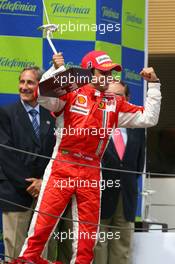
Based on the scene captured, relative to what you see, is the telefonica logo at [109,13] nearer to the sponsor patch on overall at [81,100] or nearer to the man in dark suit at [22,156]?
the man in dark suit at [22,156]

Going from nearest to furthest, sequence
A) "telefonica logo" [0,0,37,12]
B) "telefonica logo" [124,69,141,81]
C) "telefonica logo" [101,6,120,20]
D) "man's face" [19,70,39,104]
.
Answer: "man's face" [19,70,39,104] → "telefonica logo" [0,0,37,12] → "telefonica logo" [101,6,120,20] → "telefonica logo" [124,69,141,81]

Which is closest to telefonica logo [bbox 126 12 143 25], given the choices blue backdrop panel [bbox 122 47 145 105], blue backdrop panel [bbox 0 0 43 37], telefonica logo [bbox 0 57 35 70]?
blue backdrop panel [bbox 122 47 145 105]

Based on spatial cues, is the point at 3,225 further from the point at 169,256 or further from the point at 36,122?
the point at 169,256

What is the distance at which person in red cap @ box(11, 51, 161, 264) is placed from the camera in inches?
160

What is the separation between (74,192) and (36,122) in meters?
0.62

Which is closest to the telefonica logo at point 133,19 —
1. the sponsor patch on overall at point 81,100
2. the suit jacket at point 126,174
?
the suit jacket at point 126,174

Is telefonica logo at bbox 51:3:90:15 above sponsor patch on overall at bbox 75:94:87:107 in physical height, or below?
above

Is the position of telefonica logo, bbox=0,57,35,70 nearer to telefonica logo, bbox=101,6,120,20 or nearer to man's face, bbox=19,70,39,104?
man's face, bbox=19,70,39,104

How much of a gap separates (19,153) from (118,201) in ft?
2.15

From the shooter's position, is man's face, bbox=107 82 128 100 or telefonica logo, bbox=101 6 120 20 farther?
telefonica logo, bbox=101 6 120 20

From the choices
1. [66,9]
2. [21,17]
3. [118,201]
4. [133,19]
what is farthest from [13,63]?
[118,201]

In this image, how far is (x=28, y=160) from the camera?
4461 mm

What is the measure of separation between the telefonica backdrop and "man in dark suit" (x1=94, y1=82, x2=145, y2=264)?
0.58m

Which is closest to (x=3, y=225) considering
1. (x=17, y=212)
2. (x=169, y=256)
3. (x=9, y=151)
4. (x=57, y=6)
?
(x=17, y=212)
